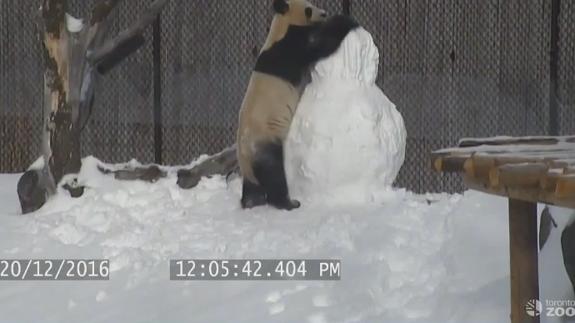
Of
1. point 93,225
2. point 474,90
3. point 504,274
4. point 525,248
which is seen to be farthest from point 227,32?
point 525,248

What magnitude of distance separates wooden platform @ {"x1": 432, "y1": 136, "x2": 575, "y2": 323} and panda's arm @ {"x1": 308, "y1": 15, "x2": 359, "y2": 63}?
177 cm

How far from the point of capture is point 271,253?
4.31m

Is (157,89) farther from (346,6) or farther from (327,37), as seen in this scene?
(327,37)

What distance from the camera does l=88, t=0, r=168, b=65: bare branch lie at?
222 inches

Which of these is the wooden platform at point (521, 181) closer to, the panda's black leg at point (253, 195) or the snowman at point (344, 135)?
the snowman at point (344, 135)

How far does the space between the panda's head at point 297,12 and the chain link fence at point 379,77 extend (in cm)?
166

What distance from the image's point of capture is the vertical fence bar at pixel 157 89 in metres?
7.05

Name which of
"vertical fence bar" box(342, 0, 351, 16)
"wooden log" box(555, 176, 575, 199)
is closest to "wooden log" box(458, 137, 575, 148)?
"wooden log" box(555, 176, 575, 199)

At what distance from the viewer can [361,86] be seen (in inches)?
201

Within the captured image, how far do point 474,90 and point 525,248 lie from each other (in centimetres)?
394

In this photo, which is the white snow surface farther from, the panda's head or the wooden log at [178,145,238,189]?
the panda's head

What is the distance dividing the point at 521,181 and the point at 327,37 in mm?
2701

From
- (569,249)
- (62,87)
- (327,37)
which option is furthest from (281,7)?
(569,249)

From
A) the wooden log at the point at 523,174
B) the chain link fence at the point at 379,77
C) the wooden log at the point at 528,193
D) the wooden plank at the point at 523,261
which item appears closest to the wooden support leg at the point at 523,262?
the wooden plank at the point at 523,261
